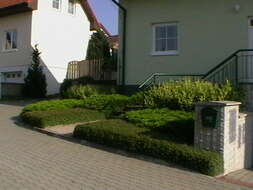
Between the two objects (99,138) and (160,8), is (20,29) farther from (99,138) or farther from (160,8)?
(99,138)

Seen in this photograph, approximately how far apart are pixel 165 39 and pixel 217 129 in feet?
28.2

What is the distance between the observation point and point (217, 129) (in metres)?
7.93

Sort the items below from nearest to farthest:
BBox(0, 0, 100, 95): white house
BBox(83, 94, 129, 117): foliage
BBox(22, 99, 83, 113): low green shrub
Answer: BBox(83, 94, 129, 117): foliage < BBox(22, 99, 83, 113): low green shrub < BBox(0, 0, 100, 95): white house

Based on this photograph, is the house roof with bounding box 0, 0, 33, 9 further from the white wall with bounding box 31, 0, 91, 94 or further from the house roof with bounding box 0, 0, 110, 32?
the white wall with bounding box 31, 0, 91, 94

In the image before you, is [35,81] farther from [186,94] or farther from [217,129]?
[217,129]

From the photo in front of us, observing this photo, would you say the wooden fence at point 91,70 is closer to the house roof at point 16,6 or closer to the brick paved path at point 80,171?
the house roof at point 16,6

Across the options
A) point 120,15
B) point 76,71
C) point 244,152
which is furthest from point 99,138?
point 76,71

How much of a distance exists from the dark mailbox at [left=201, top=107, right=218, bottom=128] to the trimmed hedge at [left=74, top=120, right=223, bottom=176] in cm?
55

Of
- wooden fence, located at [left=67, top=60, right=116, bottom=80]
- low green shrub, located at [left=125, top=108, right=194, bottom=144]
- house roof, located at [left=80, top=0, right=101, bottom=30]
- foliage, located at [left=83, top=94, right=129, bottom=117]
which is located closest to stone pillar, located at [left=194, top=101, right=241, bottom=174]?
low green shrub, located at [left=125, top=108, right=194, bottom=144]

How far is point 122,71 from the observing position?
1675cm

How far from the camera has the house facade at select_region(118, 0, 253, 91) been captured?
14.4 meters

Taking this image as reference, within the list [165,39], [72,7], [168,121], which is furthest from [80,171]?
[72,7]

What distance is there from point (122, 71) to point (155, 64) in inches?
61.5

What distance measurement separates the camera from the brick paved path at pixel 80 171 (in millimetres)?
6547
